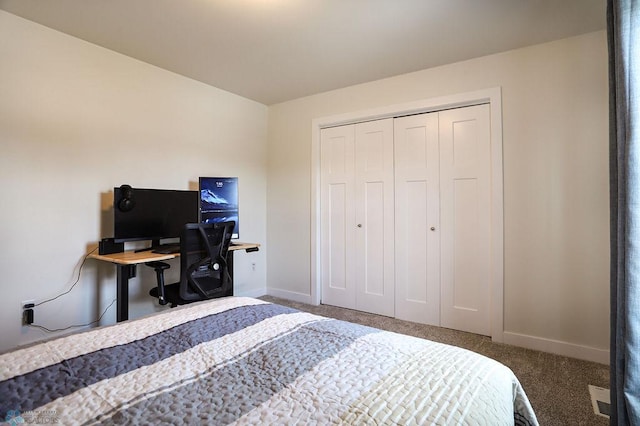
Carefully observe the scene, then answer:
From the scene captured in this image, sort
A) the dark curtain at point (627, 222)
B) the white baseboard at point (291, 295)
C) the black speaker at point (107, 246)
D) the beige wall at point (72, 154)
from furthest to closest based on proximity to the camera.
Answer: the white baseboard at point (291, 295) < the black speaker at point (107, 246) < the beige wall at point (72, 154) < the dark curtain at point (627, 222)

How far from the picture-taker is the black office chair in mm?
2488

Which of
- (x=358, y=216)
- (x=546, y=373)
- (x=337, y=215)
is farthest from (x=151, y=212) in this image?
(x=546, y=373)

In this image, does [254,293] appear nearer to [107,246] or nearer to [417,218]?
[107,246]

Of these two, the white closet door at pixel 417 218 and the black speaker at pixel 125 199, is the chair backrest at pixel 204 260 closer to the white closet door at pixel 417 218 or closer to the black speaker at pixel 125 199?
the black speaker at pixel 125 199

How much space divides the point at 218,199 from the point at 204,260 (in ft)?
3.20

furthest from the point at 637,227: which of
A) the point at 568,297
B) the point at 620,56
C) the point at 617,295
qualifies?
the point at 568,297

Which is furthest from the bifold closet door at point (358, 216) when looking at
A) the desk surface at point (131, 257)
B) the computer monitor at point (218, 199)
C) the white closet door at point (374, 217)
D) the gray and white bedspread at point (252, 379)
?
the gray and white bedspread at point (252, 379)

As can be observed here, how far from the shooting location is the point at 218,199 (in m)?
3.38

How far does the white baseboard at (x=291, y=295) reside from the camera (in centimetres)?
391

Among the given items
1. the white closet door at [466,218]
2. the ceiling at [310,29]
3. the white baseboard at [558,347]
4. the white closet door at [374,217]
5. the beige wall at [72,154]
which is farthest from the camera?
the white closet door at [374,217]

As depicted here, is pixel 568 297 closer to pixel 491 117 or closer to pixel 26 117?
pixel 491 117

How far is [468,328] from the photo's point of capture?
2.98 m

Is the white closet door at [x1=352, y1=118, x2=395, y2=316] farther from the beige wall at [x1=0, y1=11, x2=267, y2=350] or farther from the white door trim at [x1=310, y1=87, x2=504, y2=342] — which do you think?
the beige wall at [x1=0, y1=11, x2=267, y2=350]

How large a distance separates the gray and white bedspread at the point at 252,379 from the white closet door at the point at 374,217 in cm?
222
